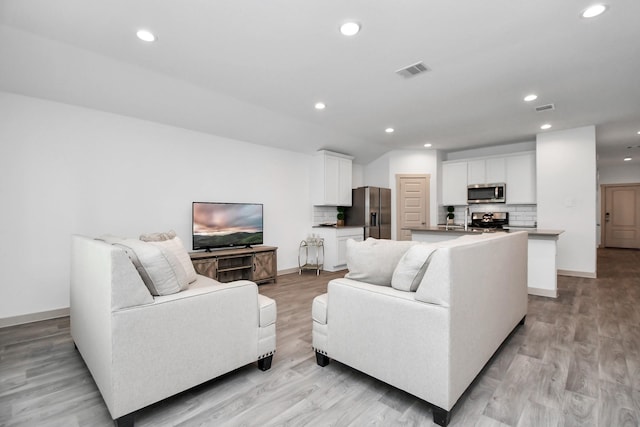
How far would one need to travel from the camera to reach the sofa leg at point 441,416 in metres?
1.56

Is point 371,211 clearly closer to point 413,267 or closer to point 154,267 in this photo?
point 413,267

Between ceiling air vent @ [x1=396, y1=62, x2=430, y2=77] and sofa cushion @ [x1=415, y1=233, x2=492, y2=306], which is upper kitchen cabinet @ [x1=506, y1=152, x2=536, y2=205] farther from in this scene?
sofa cushion @ [x1=415, y1=233, x2=492, y2=306]

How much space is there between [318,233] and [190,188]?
2.67m

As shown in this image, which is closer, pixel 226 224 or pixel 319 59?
pixel 319 59

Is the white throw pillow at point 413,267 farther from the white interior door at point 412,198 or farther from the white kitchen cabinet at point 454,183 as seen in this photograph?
the white kitchen cabinet at point 454,183

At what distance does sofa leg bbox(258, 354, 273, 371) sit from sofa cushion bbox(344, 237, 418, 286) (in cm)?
85

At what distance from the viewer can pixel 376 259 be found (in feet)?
6.72

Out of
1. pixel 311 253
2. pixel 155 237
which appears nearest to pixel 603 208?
pixel 311 253

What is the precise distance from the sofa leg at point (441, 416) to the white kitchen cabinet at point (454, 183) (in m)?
6.00

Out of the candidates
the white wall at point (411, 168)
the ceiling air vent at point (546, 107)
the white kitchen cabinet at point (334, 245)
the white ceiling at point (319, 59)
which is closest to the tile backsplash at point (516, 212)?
the white wall at point (411, 168)

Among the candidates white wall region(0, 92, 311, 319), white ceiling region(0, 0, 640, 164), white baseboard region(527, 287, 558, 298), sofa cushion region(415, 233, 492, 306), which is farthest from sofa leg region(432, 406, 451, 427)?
white wall region(0, 92, 311, 319)

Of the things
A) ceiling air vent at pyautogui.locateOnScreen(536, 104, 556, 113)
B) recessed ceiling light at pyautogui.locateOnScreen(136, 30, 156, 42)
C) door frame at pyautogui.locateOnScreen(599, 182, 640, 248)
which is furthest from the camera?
door frame at pyautogui.locateOnScreen(599, 182, 640, 248)

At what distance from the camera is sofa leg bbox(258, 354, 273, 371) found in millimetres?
2135

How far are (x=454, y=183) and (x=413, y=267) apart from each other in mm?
5896
